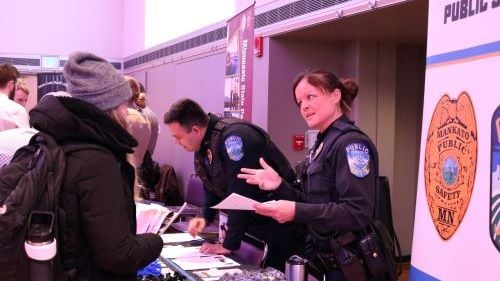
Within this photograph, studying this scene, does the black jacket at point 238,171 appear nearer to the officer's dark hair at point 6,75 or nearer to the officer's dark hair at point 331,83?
the officer's dark hair at point 331,83

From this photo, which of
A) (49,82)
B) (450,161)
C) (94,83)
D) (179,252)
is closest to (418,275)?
(450,161)

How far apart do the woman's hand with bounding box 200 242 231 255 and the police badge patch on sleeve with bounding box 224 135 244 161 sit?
45 cm

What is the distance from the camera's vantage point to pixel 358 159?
84.3 inches

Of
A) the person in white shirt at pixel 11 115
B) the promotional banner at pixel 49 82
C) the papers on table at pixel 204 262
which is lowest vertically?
the papers on table at pixel 204 262

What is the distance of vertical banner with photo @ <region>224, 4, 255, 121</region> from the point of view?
4.29 meters

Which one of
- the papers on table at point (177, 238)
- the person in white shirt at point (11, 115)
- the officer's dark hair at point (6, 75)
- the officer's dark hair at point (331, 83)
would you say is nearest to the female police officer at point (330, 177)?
A: the officer's dark hair at point (331, 83)

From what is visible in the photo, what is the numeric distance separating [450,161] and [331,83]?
84cm

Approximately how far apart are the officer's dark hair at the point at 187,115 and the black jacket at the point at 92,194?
1352mm

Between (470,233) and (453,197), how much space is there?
11cm

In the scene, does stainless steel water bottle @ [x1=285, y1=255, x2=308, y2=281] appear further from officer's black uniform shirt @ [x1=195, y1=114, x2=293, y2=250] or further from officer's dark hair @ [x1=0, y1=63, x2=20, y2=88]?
officer's dark hair @ [x1=0, y1=63, x2=20, y2=88]

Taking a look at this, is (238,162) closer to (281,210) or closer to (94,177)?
(281,210)

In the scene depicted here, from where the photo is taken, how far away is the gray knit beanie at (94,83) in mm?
1604

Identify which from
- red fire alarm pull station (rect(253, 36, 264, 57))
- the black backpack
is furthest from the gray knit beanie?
red fire alarm pull station (rect(253, 36, 264, 57))

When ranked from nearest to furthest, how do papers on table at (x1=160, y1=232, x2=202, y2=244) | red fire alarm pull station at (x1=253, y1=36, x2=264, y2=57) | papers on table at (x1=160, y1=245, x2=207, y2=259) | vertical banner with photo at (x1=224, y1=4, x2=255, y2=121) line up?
papers on table at (x1=160, y1=245, x2=207, y2=259) < papers on table at (x1=160, y1=232, x2=202, y2=244) < vertical banner with photo at (x1=224, y1=4, x2=255, y2=121) < red fire alarm pull station at (x1=253, y1=36, x2=264, y2=57)
